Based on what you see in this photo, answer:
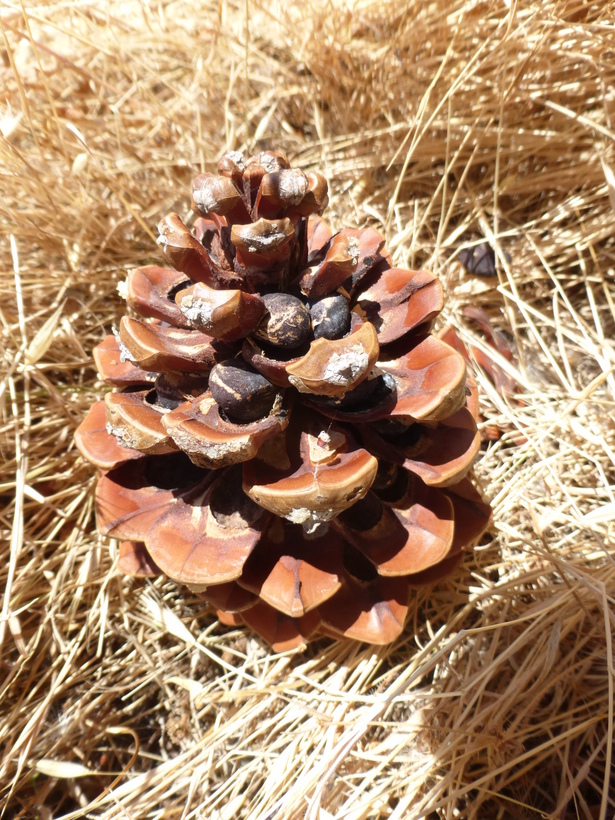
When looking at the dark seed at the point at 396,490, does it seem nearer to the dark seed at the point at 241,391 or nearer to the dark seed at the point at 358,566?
the dark seed at the point at 358,566

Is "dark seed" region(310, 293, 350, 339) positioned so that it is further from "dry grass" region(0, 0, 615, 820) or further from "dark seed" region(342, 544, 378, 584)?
"dry grass" region(0, 0, 615, 820)

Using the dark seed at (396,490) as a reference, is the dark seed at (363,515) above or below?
below

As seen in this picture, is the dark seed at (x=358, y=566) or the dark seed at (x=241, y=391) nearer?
the dark seed at (x=241, y=391)

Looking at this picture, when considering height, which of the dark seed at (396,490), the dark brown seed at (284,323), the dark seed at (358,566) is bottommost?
the dark seed at (358,566)

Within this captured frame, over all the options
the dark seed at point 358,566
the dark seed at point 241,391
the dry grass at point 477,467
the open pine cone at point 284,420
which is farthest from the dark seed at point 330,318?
Result: the dry grass at point 477,467

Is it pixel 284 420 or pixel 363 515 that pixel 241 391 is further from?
pixel 363 515

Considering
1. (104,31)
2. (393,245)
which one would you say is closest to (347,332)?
(393,245)

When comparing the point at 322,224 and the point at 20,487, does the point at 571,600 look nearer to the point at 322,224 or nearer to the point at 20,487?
the point at 322,224
